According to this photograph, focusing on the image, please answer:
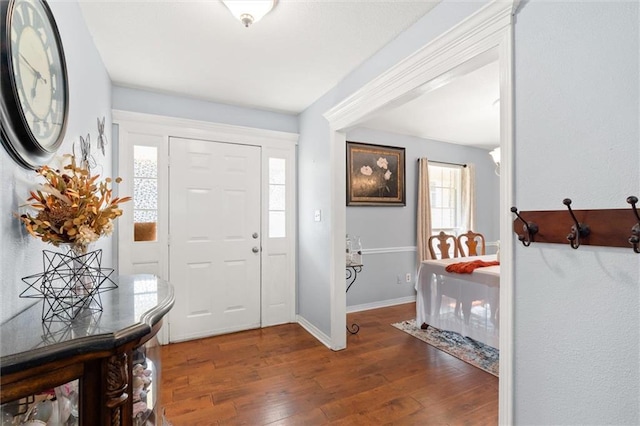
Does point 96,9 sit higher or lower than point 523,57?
higher

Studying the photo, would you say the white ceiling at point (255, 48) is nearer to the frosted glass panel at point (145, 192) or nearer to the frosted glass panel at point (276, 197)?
the frosted glass panel at point (145, 192)

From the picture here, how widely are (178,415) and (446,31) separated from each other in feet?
9.31

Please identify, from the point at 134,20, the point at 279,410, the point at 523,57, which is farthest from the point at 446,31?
the point at 279,410

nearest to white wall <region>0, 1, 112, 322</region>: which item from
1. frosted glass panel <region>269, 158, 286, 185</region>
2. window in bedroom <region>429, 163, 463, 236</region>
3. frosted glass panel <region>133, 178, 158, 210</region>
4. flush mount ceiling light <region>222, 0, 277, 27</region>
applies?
frosted glass panel <region>133, 178, 158, 210</region>

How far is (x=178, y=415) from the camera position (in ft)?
6.14

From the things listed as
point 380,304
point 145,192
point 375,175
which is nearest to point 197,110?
point 145,192

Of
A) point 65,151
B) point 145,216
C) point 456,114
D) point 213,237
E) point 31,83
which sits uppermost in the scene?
point 456,114

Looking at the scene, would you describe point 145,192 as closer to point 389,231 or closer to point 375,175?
point 375,175

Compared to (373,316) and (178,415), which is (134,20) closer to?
(178,415)

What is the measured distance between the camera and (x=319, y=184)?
10.1ft

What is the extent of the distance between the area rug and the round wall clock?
3160 mm

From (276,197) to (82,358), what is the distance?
282 centimetres

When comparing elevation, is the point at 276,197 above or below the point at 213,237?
above

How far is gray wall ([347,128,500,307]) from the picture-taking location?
4.00 m
